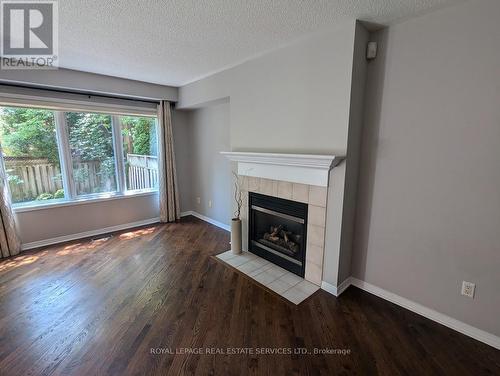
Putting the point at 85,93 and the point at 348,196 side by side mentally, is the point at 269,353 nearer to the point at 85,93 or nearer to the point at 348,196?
the point at 348,196

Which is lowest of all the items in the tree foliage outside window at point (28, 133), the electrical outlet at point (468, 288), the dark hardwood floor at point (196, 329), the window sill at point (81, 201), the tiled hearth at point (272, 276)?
the dark hardwood floor at point (196, 329)

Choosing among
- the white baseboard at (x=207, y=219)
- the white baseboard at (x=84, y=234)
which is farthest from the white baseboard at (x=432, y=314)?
the white baseboard at (x=84, y=234)

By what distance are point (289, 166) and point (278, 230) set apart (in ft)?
2.88

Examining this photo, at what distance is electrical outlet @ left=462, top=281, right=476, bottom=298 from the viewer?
1.77 metres

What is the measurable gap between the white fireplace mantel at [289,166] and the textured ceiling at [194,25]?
1.06 meters

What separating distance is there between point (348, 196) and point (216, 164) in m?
2.44

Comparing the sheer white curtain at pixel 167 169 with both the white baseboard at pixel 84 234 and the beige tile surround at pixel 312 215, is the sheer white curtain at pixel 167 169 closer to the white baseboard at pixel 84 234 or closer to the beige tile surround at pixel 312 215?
the white baseboard at pixel 84 234

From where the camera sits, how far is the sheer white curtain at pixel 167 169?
163 inches

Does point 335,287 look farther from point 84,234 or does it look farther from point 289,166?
point 84,234

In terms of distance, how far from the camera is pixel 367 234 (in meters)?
2.28

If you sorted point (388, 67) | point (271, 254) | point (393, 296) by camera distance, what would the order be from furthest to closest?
point (271, 254), point (393, 296), point (388, 67)

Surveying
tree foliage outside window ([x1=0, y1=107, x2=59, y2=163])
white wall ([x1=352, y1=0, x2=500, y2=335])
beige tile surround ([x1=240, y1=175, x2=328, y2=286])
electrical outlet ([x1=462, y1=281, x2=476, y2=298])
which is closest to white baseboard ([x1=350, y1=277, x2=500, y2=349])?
white wall ([x1=352, y1=0, x2=500, y2=335])

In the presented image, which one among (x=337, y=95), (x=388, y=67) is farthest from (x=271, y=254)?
(x=388, y=67)

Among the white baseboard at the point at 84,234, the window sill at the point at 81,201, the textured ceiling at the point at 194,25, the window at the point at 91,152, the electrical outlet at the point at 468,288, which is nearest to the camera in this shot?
the textured ceiling at the point at 194,25
